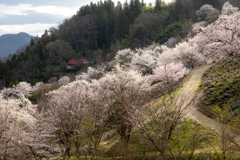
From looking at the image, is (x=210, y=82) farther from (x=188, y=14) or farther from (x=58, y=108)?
(x=188, y=14)

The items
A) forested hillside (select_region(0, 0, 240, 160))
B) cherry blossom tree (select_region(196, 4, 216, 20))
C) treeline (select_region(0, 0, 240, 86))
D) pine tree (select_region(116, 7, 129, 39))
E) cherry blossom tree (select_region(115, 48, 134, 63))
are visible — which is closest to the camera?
forested hillside (select_region(0, 0, 240, 160))

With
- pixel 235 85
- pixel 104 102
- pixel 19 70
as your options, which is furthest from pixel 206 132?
pixel 19 70

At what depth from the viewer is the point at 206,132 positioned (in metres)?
9.47

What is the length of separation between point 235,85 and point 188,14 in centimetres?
5055

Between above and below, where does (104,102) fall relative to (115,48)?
below

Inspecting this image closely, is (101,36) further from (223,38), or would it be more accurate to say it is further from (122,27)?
(223,38)

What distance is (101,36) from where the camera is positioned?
68.3m

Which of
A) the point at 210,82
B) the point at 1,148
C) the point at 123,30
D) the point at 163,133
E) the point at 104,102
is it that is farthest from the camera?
the point at 123,30

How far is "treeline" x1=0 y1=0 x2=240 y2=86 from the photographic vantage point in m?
49.3

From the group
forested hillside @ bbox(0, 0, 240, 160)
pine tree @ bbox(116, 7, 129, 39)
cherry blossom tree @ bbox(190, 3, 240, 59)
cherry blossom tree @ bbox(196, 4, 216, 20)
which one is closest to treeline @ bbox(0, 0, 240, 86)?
pine tree @ bbox(116, 7, 129, 39)

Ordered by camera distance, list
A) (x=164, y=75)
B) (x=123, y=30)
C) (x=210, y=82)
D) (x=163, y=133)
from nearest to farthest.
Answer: (x=163, y=133)
(x=210, y=82)
(x=164, y=75)
(x=123, y=30)

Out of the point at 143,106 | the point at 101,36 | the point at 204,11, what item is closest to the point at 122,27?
the point at 101,36

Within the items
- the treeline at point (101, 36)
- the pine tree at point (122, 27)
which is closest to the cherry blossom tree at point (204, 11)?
the treeline at point (101, 36)

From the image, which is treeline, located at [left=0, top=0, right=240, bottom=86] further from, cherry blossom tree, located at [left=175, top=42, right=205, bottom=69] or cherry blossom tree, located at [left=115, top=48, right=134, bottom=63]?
cherry blossom tree, located at [left=175, top=42, right=205, bottom=69]
